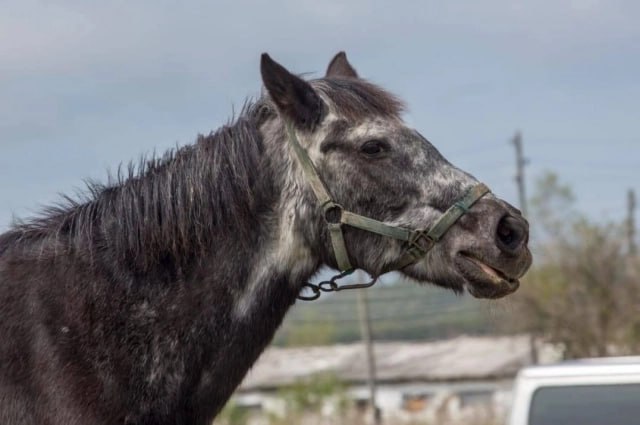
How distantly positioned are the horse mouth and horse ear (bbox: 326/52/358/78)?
1353 mm

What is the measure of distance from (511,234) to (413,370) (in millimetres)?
37536

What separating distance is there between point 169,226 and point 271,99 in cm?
70

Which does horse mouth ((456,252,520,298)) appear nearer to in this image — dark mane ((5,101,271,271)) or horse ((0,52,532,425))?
horse ((0,52,532,425))

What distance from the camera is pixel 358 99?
17.1 ft

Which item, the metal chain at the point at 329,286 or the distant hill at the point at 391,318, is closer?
the metal chain at the point at 329,286

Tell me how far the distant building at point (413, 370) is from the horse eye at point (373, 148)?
1163 inches

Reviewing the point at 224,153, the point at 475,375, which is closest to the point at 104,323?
the point at 224,153

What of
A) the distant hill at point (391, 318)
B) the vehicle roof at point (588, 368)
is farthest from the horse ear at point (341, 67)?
the distant hill at point (391, 318)

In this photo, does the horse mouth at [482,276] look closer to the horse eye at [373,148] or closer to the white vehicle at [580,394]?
the horse eye at [373,148]

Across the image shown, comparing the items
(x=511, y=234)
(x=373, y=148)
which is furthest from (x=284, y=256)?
(x=511, y=234)

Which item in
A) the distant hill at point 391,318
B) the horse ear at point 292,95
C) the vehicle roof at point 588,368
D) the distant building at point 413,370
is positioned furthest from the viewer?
the distant hill at point 391,318

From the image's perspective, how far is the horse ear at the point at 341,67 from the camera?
19.4 feet

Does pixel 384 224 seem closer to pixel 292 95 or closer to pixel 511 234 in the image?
pixel 511 234

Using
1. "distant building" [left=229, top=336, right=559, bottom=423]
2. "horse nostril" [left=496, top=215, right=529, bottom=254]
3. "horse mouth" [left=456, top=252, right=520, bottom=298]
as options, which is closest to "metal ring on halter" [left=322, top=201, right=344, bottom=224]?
"horse mouth" [left=456, top=252, right=520, bottom=298]
